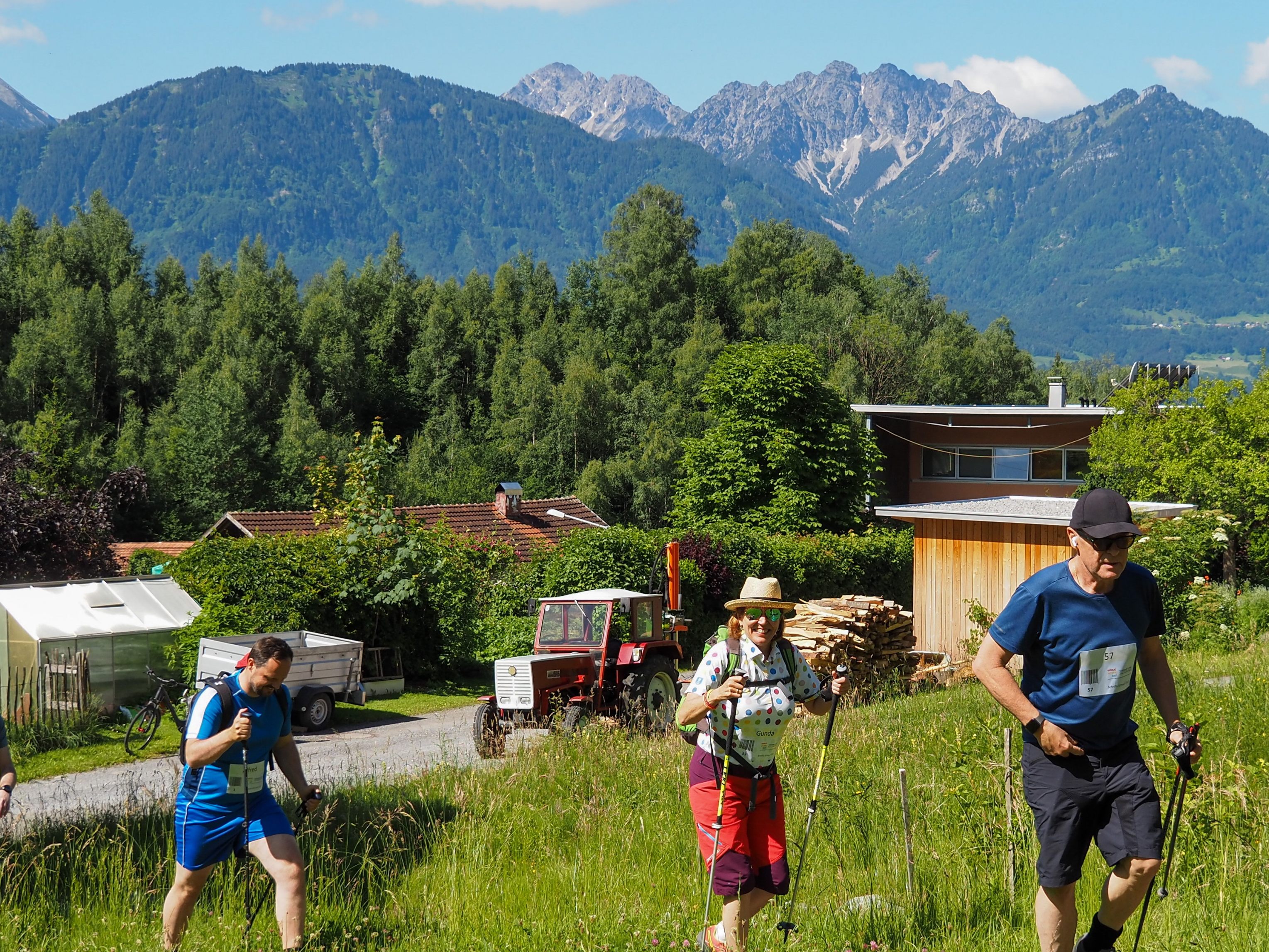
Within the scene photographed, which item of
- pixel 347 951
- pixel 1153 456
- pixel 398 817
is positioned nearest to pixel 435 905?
pixel 347 951

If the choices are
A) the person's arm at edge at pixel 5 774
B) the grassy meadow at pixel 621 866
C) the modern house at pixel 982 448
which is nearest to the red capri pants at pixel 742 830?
the grassy meadow at pixel 621 866

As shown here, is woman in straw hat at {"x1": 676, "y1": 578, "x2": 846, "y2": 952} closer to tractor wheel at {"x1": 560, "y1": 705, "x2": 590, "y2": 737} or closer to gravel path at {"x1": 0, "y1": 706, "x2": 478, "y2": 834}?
gravel path at {"x1": 0, "y1": 706, "x2": 478, "y2": 834}

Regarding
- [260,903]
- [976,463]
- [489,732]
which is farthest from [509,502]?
[260,903]

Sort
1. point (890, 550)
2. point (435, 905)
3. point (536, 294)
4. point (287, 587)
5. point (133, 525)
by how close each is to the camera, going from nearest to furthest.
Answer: point (435, 905)
point (287, 587)
point (890, 550)
point (133, 525)
point (536, 294)

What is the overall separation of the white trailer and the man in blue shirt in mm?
10070

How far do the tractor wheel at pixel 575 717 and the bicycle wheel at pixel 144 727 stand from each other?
5.55 meters

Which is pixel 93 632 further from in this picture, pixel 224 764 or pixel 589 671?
pixel 224 764

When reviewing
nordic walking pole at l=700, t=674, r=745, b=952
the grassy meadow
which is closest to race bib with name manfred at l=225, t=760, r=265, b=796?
the grassy meadow

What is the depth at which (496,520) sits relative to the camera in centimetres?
3616

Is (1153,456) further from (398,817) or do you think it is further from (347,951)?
(347,951)

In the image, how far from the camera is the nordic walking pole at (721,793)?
17.0ft

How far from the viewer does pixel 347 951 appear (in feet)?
17.8

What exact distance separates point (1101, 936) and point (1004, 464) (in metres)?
36.0

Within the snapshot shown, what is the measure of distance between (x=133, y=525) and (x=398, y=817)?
51499 mm
